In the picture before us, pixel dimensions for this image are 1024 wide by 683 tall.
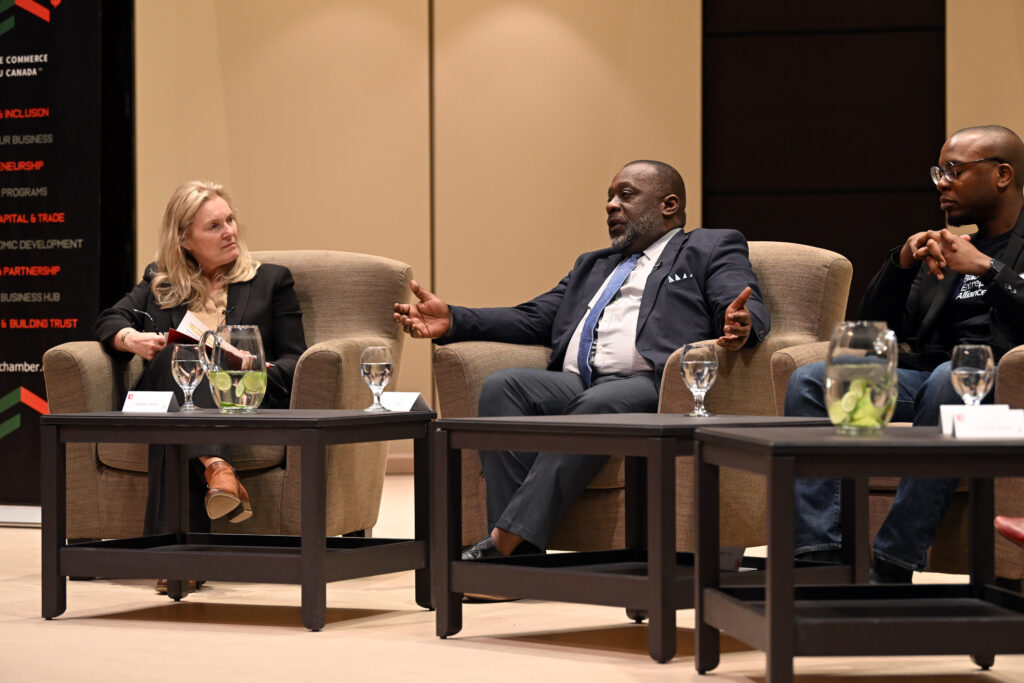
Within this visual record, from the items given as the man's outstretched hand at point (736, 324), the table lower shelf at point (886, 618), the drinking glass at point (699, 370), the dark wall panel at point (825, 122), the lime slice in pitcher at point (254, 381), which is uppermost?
the dark wall panel at point (825, 122)

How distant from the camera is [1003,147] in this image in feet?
11.4

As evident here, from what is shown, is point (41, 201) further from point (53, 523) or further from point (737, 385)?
point (737, 385)

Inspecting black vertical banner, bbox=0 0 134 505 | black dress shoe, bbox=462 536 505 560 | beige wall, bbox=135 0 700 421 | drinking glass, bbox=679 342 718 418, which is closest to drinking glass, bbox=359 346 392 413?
black dress shoe, bbox=462 536 505 560

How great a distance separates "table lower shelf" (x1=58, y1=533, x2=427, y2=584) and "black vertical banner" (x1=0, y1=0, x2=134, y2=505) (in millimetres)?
2096

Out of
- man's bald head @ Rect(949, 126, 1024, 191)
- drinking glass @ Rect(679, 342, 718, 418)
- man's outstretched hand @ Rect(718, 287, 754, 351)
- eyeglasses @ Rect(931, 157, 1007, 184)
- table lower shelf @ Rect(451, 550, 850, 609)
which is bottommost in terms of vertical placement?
table lower shelf @ Rect(451, 550, 850, 609)

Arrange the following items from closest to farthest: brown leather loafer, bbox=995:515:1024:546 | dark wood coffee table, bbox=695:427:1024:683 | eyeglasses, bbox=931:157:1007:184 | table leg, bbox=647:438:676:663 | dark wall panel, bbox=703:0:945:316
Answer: dark wood coffee table, bbox=695:427:1024:683 < table leg, bbox=647:438:676:663 < brown leather loafer, bbox=995:515:1024:546 < eyeglasses, bbox=931:157:1007:184 < dark wall panel, bbox=703:0:945:316

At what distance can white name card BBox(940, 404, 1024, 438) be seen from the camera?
2.09m

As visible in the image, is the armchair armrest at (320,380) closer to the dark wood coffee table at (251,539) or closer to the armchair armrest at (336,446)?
the armchair armrest at (336,446)

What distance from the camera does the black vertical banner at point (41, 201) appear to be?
510cm

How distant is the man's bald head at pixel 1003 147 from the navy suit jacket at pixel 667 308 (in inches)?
26.4

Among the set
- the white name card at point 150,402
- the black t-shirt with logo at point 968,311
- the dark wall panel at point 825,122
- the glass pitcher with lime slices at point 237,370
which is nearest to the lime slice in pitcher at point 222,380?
the glass pitcher with lime slices at point 237,370

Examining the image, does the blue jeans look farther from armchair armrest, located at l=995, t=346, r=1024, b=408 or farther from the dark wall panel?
the dark wall panel

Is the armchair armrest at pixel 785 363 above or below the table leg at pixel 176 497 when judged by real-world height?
above

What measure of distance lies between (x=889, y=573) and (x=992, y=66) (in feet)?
13.1
